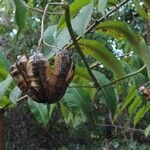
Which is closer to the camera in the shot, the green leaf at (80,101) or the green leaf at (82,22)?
the green leaf at (82,22)

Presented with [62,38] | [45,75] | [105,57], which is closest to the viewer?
[45,75]

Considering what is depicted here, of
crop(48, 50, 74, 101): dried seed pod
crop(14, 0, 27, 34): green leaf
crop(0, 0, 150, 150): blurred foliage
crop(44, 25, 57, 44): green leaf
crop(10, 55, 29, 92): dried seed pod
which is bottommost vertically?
crop(0, 0, 150, 150): blurred foliage

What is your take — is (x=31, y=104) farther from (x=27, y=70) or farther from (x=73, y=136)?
(x=73, y=136)

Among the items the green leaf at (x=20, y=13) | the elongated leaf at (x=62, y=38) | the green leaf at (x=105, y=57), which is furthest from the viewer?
the green leaf at (x=105, y=57)

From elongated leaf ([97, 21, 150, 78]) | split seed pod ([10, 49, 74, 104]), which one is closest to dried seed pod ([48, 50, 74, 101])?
split seed pod ([10, 49, 74, 104])

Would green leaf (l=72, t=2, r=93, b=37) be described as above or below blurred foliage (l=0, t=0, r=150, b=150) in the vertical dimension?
above

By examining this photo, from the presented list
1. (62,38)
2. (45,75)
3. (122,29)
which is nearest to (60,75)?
(45,75)

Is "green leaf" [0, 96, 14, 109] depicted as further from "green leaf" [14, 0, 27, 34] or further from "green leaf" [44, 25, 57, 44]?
"green leaf" [14, 0, 27, 34]

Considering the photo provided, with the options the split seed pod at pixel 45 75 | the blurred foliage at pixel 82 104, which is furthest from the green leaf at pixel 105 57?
the split seed pod at pixel 45 75

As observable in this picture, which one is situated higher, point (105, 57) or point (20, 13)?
point (20, 13)

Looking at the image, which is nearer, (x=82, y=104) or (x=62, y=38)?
(x=62, y=38)

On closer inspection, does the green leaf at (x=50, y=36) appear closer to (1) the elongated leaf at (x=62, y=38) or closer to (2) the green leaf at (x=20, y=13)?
(1) the elongated leaf at (x=62, y=38)

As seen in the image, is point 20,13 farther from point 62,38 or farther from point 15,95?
point 15,95
